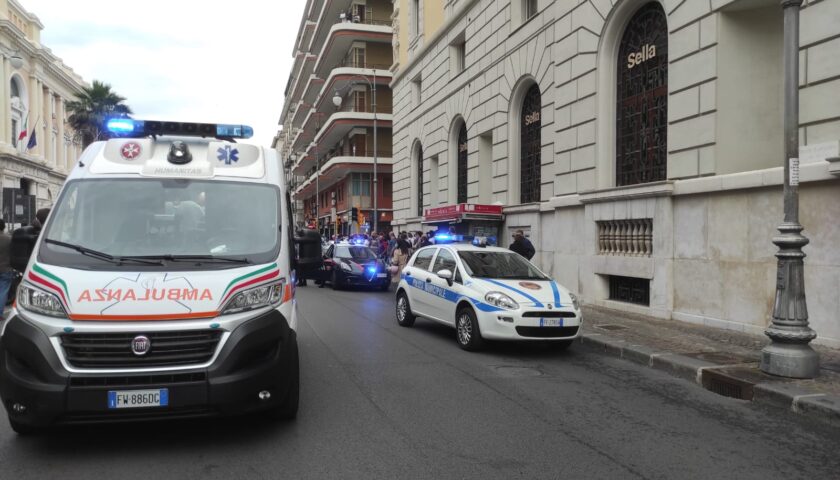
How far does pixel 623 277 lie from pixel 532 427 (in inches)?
336

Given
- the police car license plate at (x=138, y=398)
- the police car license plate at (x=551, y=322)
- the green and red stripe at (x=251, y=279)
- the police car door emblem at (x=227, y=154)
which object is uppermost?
the police car door emblem at (x=227, y=154)

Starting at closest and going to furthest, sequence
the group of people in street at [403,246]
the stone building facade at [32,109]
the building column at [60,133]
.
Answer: the group of people in street at [403,246] < the stone building facade at [32,109] < the building column at [60,133]

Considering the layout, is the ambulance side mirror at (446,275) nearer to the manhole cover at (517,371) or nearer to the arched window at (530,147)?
the manhole cover at (517,371)

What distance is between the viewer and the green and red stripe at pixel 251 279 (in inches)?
175

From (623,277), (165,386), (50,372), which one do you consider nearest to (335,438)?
(165,386)

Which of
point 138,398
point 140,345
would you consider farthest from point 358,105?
point 138,398

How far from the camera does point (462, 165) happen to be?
78.7 feet

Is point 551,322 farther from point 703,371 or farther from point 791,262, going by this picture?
point 791,262

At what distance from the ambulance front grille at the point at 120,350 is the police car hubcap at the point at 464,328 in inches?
201

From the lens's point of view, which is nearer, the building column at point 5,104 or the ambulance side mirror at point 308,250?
the ambulance side mirror at point 308,250

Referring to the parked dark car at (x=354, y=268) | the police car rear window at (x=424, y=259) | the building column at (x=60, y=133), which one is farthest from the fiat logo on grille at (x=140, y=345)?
the building column at (x=60, y=133)

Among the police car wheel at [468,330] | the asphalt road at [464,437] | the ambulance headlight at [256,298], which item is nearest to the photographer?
the asphalt road at [464,437]

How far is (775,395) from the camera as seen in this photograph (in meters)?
6.04

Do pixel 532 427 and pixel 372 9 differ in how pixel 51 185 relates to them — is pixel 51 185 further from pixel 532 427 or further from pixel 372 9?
pixel 532 427
